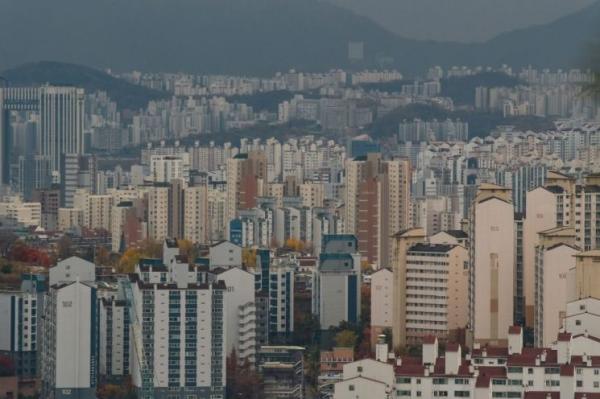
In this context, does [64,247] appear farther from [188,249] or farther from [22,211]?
[22,211]

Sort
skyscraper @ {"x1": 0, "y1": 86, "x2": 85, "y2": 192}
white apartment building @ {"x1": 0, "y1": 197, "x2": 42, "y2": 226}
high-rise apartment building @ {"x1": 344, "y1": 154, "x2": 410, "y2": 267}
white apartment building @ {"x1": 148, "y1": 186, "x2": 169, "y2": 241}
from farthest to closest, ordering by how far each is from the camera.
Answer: skyscraper @ {"x1": 0, "y1": 86, "x2": 85, "y2": 192}, white apartment building @ {"x1": 0, "y1": 197, "x2": 42, "y2": 226}, white apartment building @ {"x1": 148, "y1": 186, "x2": 169, "y2": 241}, high-rise apartment building @ {"x1": 344, "y1": 154, "x2": 410, "y2": 267}

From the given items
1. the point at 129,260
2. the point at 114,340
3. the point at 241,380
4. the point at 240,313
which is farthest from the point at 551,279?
the point at 129,260

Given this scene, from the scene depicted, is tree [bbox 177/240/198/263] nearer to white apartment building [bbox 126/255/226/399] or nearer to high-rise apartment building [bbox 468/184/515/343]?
high-rise apartment building [bbox 468/184/515/343]

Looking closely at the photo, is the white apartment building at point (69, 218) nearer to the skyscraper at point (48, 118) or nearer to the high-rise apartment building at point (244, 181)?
the high-rise apartment building at point (244, 181)

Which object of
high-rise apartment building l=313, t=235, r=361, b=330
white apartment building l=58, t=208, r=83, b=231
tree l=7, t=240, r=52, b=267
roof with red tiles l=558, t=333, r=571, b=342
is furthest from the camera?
white apartment building l=58, t=208, r=83, b=231

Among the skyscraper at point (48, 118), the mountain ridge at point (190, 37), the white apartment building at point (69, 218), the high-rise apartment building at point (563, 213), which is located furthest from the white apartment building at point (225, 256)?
the mountain ridge at point (190, 37)

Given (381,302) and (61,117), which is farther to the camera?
(61,117)

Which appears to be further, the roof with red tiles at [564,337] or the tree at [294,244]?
the tree at [294,244]

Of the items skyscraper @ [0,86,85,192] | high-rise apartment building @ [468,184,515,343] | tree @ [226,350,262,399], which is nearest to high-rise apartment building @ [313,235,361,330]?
high-rise apartment building @ [468,184,515,343]
